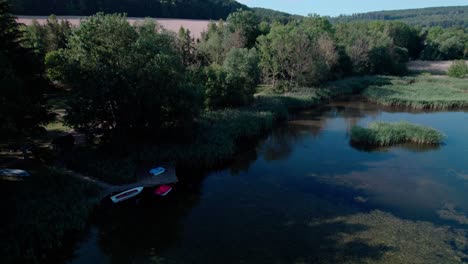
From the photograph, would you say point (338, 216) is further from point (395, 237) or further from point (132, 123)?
Answer: point (132, 123)

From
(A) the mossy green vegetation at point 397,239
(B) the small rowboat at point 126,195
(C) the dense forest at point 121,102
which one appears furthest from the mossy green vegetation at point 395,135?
(B) the small rowboat at point 126,195

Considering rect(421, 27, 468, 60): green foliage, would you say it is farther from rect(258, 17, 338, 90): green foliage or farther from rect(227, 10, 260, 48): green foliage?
rect(258, 17, 338, 90): green foliage

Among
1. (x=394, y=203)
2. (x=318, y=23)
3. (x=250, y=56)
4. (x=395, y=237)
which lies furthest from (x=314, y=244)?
(x=318, y=23)

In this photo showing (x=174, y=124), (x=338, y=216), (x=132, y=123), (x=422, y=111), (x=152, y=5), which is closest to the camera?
(x=338, y=216)

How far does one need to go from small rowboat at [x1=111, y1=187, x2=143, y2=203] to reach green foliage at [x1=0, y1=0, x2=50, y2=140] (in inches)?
276

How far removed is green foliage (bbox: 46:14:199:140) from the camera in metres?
23.0

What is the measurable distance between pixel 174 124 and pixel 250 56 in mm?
18821

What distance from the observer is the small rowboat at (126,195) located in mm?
20297

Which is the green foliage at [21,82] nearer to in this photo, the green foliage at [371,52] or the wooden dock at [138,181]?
the wooden dock at [138,181]

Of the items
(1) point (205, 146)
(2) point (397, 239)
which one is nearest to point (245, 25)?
(1) point (205, 146)

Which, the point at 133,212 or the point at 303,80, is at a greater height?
the point at 303,80

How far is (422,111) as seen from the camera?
155 ft

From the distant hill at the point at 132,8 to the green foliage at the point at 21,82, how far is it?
32283 mm

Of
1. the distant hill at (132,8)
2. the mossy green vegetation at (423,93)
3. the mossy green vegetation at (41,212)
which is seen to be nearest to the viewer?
the mossy green vegetation at (41,212)
